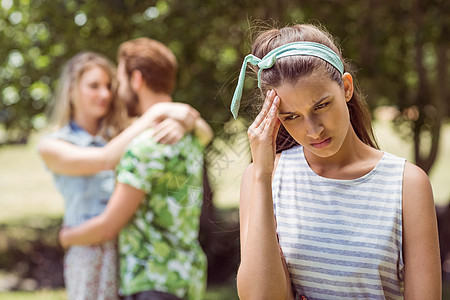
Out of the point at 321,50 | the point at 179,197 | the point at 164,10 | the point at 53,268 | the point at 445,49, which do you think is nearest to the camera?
the point at 321,50

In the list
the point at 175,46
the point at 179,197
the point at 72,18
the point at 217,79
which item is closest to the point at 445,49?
the point at 217,79

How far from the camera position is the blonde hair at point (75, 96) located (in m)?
3.47

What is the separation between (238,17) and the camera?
597 cm

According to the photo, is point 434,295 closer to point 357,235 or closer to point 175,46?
point 357,235

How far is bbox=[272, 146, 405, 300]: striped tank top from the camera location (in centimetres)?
169

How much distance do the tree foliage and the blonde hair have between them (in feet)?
5.90

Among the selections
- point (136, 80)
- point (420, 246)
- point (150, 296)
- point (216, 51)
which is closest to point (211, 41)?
point (216, 51)

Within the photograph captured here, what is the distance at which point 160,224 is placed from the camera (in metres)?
3.07

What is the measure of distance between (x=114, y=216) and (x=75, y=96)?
864 mm

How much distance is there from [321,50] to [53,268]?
22.6ft

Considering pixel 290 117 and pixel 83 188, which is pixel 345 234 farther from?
pixel 83 188

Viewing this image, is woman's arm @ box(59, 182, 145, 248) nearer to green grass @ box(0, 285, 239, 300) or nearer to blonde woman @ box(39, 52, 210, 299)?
blonde woman @ box(39, 52, 210, 299)

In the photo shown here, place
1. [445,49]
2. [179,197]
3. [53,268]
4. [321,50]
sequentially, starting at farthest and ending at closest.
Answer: [53,268], [445,49], [179,197], [321,50]

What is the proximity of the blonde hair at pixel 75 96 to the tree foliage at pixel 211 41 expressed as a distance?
1.80 m
